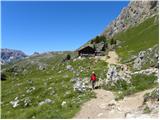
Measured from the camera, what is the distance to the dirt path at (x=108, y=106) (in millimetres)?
28297

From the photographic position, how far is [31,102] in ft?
127

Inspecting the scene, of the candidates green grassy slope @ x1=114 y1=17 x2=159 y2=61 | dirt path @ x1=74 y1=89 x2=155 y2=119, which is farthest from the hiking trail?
green grassy slope @ x1=114 y1=17 x2=159 y2=61

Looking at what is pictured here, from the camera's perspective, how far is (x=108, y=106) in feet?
103

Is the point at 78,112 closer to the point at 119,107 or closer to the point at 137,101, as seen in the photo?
the point at 119,107

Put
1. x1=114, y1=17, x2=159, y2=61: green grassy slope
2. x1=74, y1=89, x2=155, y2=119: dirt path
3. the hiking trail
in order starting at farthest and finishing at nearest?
x1=114, y1=17, x2=159, y2=61: green grassy slope
x1=74, y1=89, x2=155, y2=119: dirt path
the hiking trail

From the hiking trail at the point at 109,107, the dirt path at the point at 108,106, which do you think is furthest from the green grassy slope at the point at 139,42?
the dirt path at the point at 108,106

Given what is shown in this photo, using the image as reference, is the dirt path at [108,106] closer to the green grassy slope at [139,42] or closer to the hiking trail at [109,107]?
the hiking trail at [109,107]

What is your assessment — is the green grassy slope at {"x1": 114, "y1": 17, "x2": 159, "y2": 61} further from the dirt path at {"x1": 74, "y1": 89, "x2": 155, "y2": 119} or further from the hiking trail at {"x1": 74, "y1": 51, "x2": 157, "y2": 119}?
the dirt path at {"x1": 74, "y1": 89, "x2": 155, "y2": 119}

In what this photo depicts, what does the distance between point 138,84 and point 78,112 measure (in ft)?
38.5

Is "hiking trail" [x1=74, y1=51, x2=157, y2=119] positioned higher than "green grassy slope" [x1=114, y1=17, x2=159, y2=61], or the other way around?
"green grassy slope" [x1=114, y1=17, x2=159, y2=61]

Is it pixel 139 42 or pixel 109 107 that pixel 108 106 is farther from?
pixel 139 42

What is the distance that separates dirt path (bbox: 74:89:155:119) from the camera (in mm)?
28297

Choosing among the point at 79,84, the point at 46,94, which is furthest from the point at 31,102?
the point at 79,84

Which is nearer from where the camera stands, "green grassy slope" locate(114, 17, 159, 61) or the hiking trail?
the hiking trail
